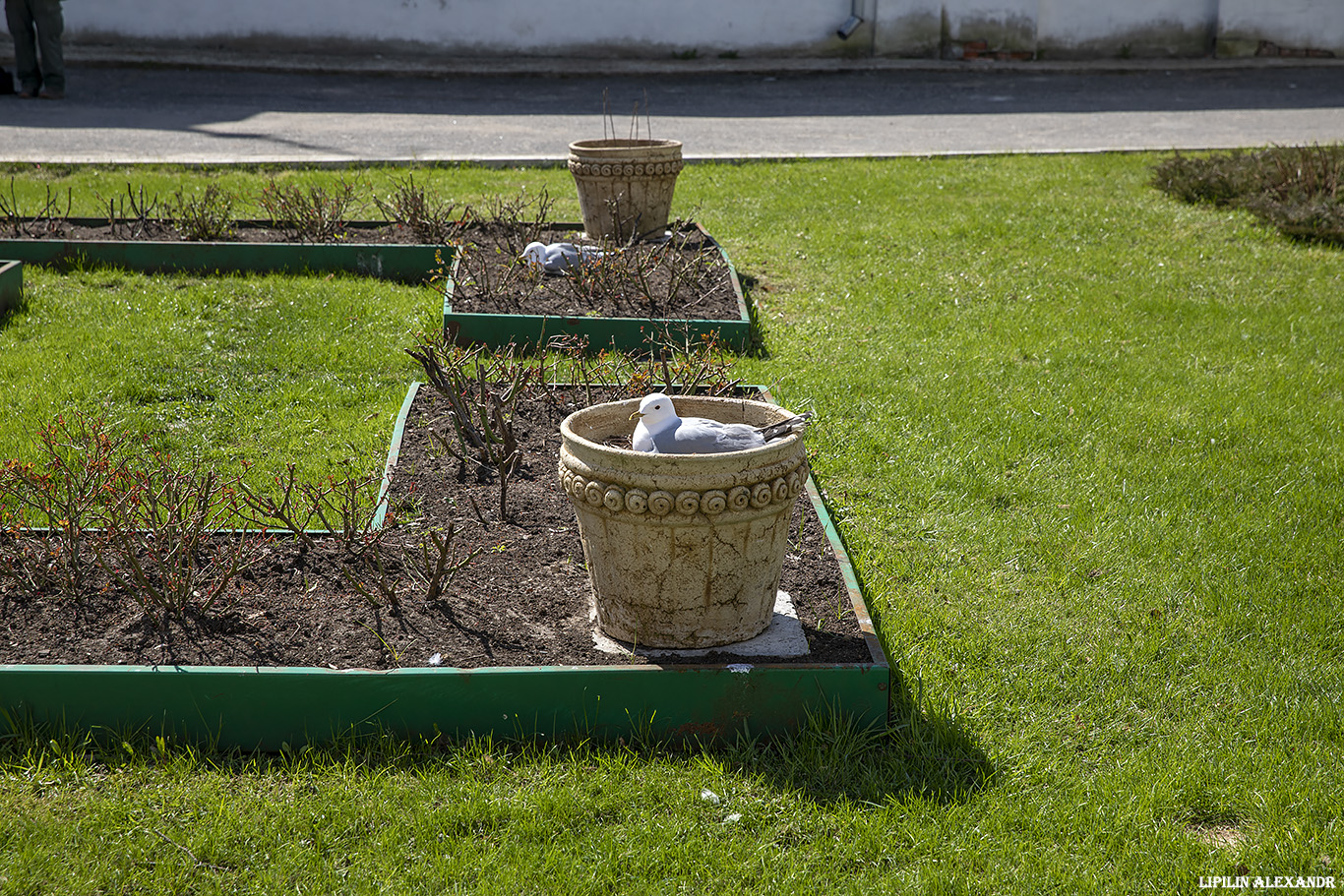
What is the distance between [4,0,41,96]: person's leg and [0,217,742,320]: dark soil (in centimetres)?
696

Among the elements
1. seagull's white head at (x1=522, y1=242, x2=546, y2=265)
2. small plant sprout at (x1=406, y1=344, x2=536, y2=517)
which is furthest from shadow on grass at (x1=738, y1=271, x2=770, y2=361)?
small plant sprout at (x1=406, y1=344, x2=536, y2=517)

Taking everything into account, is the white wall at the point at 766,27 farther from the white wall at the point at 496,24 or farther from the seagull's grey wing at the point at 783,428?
the seagull's grey wing at the point at 783,428

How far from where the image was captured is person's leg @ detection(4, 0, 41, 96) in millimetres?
13148

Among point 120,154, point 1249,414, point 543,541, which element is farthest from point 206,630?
point 120,154

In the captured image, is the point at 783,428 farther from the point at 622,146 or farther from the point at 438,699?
the point at 622,146

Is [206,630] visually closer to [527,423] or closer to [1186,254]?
[527,423]

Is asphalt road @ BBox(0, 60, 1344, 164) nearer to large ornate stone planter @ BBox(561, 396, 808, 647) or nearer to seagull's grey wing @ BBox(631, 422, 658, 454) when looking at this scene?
seagull's grey wing @ BBox(631, 422, 658, 454)

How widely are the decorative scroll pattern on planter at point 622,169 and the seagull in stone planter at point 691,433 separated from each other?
15.5 feet

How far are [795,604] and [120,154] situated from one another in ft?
34.8

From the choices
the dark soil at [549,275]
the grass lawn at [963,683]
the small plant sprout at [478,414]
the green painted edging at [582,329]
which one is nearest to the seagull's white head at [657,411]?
the grass lawn at [963,683]

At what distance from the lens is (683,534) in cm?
305

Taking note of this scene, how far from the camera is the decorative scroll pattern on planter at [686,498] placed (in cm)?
296

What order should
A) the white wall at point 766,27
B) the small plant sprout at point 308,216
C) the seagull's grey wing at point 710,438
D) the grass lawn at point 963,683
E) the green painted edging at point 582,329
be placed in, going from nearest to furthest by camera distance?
the grass lawn at point 963,683 → the seagull's grey wing at point 710,438 → the green painted edging at point 582,329 → the small plant sprout at point 308,216 → the white wall at point 766,27

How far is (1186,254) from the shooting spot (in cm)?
855
